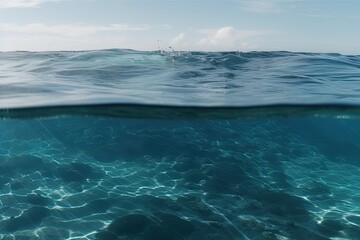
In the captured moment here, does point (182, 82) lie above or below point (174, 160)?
above

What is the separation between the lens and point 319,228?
41.1 feet

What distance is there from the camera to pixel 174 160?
60.8ft

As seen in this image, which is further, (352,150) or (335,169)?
(352,150)

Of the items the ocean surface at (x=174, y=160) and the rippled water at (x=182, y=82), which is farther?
the rippled water at (x=182, y=82)

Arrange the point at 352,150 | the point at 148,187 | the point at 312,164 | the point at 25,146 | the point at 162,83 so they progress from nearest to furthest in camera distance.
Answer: the point at 162,83
the point at 148,187
the point at 312,164
the point at 25,146
the point at 352,150

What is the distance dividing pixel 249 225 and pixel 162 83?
7.20 meters

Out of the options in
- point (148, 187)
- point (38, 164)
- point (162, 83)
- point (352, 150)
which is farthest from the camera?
point (352, 150)

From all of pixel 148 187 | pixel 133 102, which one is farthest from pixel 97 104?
pixel 148 187

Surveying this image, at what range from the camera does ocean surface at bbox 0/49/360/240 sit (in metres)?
12.5

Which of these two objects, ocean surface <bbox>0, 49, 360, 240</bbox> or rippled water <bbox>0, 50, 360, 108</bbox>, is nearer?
ocean surface <bbox>0, 49, 360, 240</bbox>

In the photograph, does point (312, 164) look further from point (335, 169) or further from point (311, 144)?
point (311, 144)

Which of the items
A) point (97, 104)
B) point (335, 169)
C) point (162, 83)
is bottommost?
point (335, 169)

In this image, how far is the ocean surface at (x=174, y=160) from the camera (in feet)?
40.9

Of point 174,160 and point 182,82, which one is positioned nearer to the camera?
point 182,82
